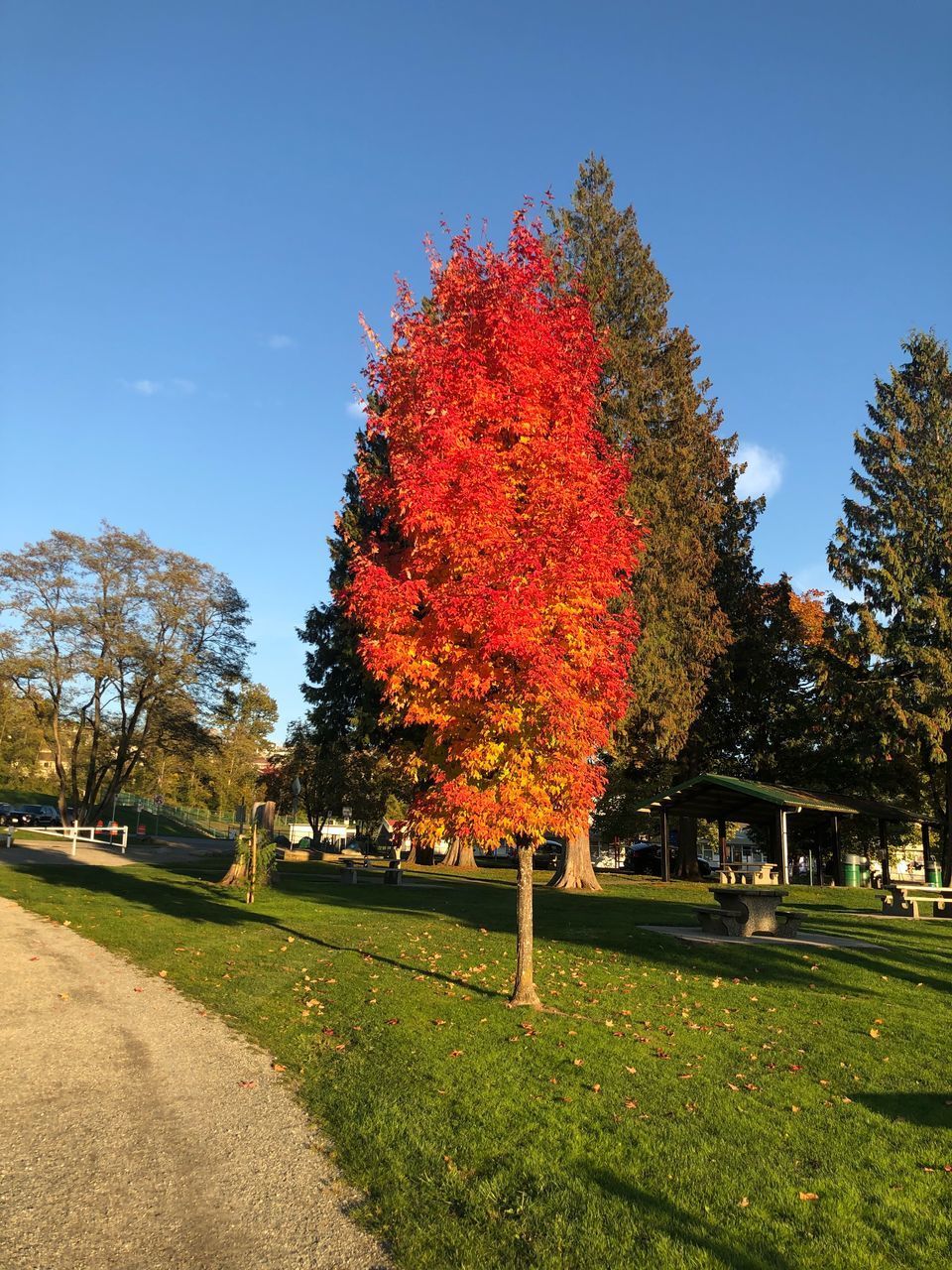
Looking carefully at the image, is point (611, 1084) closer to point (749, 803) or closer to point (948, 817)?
point (749, 803)

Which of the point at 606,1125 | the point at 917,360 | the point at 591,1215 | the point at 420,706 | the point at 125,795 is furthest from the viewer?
the point at 125,795

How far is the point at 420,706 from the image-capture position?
9.73 metres

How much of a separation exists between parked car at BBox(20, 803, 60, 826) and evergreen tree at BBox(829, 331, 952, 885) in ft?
166

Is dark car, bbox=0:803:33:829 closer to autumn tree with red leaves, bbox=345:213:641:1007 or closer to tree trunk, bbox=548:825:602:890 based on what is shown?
tree trunk, bbox=548:825:602:890

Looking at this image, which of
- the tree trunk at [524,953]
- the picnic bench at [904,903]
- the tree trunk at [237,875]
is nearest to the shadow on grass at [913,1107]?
the tree trunk at [524,953]

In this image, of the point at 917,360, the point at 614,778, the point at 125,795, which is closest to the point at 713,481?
the point at 917,360

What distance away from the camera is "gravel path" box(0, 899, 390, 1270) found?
427cm

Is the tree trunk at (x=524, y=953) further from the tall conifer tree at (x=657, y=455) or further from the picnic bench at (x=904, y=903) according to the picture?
the tall conifer tree at (x=657, y=455)

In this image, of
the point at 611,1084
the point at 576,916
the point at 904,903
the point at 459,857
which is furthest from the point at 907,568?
the point at 611,1084

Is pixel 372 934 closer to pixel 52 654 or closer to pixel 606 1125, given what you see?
pixel 606 1125

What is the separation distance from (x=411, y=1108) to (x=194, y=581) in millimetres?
42529

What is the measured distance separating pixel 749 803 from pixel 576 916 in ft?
49.5

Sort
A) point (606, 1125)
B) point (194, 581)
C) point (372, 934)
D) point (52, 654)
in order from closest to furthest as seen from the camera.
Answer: point (606, 1125) → point (372, 934) → point (52, 654) → point (194, 581)

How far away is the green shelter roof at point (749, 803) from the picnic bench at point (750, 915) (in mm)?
10451
